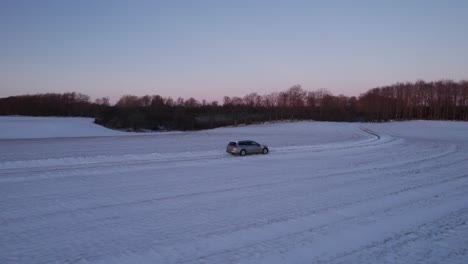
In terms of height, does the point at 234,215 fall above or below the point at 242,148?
below

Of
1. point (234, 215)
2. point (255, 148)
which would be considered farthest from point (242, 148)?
point (234, 215)

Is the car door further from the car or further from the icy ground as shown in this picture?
the icy ground

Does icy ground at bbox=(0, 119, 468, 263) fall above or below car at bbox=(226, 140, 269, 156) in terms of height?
below

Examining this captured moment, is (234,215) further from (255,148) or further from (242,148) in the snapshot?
(255,148)

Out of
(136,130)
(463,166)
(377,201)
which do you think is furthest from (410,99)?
(377,201)

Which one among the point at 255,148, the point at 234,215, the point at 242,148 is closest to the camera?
the point at 234,215

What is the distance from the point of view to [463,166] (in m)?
22.0

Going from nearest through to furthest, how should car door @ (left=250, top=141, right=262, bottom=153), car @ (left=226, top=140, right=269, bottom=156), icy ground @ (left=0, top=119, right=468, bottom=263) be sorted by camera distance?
icy ground @ (left=0, top=119, right=468, bottom=263) < car @ (left=226, top=140, right=269, bottom=156) < car door @ (left=250, top=141, right=262, bottom=153)

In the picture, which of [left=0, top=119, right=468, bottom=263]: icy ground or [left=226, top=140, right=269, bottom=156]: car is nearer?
[left=0, top=119, right=468, bottom=263]: icy ground

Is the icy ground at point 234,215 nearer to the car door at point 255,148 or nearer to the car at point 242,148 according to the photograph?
the car at point 242,148

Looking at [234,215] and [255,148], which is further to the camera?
[255,148]

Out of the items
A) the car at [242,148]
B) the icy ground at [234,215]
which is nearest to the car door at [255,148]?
the car at [242,148]

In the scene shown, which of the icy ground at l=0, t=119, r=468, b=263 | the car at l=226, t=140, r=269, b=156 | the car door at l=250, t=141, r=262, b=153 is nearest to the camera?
the icy ground at l=0, t=119, r=468, b=263

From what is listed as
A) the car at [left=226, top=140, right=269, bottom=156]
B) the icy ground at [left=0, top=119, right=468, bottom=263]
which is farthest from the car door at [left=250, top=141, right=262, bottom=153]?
the icy ground at [left=0, top=119, right=468, bottom=263]
